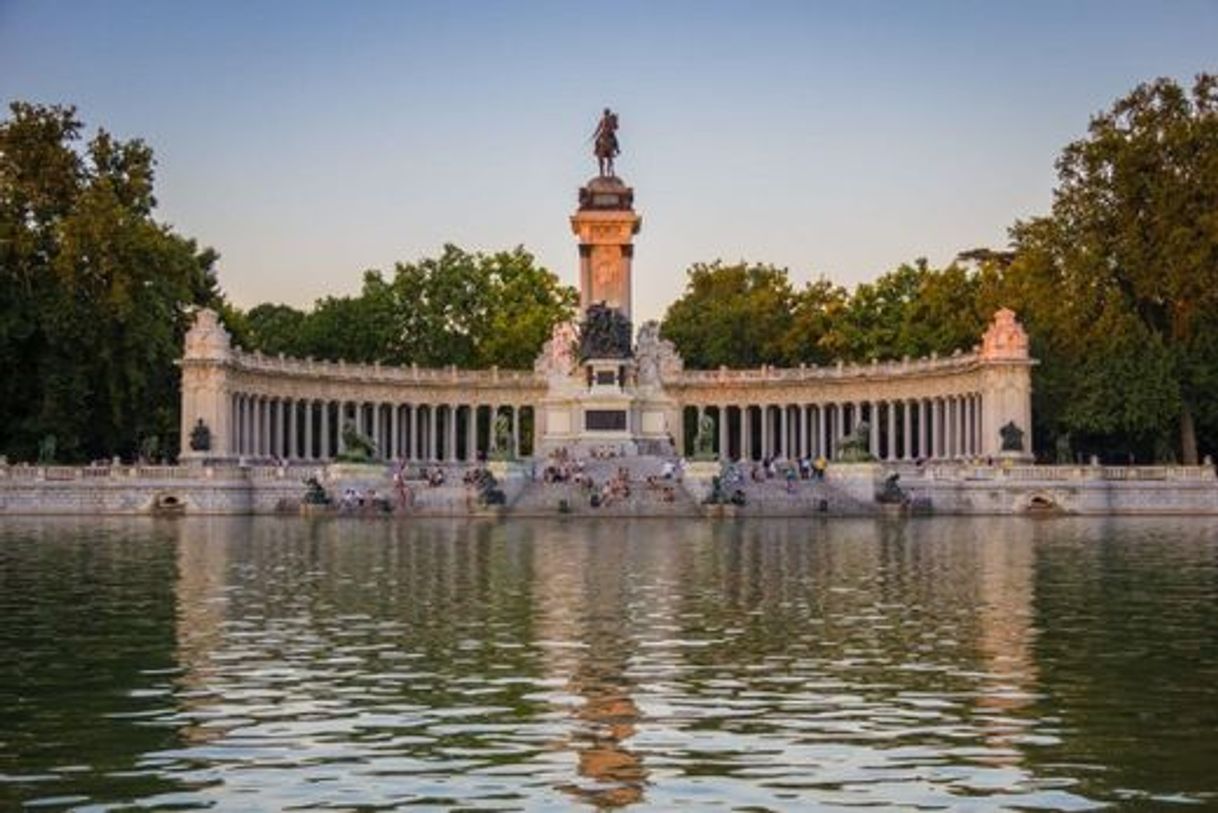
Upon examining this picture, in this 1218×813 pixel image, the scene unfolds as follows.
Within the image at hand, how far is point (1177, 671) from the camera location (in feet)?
62.5

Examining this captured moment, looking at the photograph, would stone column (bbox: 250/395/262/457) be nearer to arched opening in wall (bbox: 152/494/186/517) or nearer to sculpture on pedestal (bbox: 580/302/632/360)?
sculpture on pedestal (bbox: 580/302/632/360)

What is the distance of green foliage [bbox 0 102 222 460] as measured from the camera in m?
80.8

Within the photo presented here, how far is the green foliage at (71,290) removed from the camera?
265 feet

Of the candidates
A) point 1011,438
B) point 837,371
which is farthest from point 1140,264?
point 837,371

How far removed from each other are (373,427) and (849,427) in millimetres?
28788

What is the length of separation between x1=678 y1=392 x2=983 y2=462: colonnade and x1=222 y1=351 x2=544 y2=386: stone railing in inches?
466

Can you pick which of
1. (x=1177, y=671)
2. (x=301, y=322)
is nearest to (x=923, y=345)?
(x=301, y=322)

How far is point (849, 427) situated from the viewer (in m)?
108

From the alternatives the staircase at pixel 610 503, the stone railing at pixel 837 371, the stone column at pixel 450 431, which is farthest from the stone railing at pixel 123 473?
the stone railing at pixel 837 371

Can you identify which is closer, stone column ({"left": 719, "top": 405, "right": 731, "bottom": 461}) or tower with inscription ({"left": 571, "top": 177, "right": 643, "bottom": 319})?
tower with inscription ({"left": 571, "top": 177, "right": 643, "bottom": 319})

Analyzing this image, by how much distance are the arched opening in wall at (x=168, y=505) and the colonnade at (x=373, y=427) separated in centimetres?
1699

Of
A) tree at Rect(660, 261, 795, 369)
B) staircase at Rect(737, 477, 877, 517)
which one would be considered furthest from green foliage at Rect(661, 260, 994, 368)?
staircase at Rect(737, 477, 877, 517)

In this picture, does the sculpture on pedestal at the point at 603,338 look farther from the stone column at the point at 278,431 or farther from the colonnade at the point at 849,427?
the stone column at the point at 278,431

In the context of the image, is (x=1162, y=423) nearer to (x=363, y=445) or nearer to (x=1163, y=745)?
(x=363, y=445)
